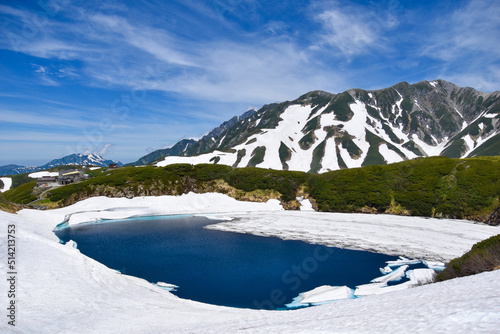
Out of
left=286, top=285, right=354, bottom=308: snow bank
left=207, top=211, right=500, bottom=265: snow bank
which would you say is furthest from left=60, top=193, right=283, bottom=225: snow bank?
left=286, top=285, right=354, bottom=308: snow bank

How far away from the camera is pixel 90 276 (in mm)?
19531

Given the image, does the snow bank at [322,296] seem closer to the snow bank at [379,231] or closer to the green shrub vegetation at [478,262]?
the green shrub vegetation at [478,262]

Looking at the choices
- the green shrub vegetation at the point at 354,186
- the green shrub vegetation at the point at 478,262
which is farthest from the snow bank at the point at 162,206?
the green shrub vegetation at the point at 478,262

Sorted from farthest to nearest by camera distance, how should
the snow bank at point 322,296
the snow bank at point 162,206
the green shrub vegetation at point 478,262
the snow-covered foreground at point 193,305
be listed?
the snow bank at point 162,206 → the snow bank at point 322,296 → the green shrub vegetation at point 478,262 → the snow-covered foreground at point 193,305

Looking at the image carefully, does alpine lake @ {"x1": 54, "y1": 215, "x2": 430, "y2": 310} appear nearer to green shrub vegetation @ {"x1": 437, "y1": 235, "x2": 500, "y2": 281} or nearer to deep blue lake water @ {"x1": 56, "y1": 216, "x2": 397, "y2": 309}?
deep blue lake water @ {"x1": 56, "y1": 216, "x2": 397, "y2": 309}

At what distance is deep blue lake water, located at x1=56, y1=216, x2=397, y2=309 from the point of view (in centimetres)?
2350

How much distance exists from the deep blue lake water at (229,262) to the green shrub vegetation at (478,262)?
8.95m

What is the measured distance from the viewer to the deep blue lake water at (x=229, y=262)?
2350 centimetres

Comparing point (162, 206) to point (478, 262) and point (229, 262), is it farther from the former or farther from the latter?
point (478, 262)

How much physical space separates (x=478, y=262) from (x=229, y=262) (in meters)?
23.2

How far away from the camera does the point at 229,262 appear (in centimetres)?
3148

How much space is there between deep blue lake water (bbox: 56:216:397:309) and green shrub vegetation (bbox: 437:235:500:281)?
8948 mm

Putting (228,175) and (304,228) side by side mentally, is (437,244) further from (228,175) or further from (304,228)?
(228,175)

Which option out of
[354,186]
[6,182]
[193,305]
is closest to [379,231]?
[354,186]
